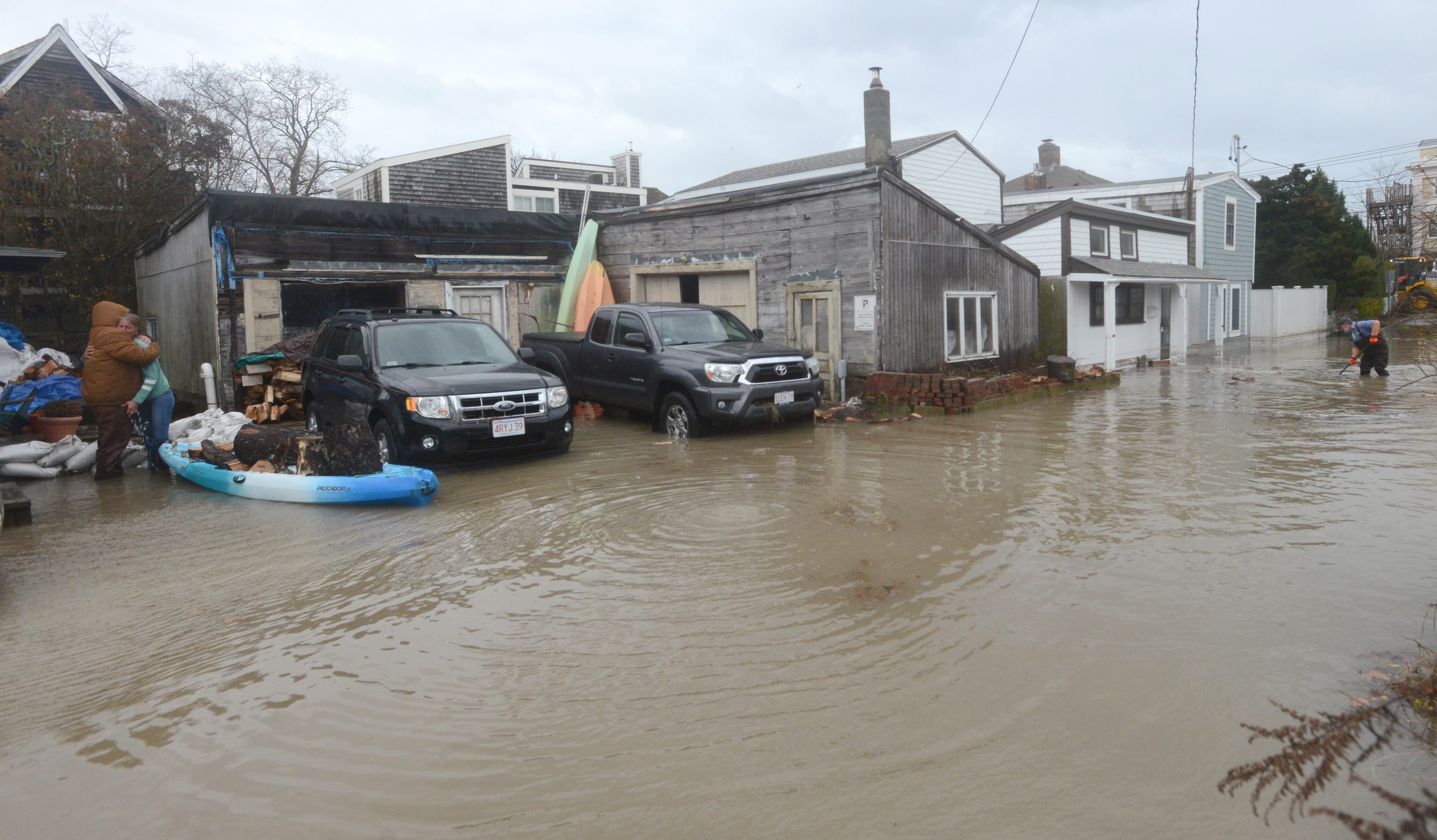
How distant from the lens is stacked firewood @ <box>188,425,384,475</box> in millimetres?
8172

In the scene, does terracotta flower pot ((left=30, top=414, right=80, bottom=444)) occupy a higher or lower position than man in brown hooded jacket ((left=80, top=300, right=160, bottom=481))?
lower

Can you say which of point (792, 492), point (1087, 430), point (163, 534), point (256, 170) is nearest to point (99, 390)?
point (163, 534)

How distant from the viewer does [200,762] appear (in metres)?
3.64

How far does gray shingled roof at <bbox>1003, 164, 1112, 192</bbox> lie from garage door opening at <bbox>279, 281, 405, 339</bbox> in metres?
23.3

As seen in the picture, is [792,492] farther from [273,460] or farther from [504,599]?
[273,460]

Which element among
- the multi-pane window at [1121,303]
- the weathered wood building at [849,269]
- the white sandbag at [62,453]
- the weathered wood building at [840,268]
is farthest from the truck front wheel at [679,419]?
the multi-pane window at [1121,303]

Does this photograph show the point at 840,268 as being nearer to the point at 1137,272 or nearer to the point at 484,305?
the point at 484,305

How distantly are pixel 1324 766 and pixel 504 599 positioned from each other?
4.12 meters

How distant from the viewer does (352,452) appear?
321 inches

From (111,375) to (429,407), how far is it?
332 cm

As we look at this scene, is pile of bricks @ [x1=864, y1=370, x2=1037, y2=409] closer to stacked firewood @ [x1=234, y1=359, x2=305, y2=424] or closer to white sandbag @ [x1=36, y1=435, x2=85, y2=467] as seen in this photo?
stacked firewood @ [x1=234, y1=359, x2=305, y2=424]

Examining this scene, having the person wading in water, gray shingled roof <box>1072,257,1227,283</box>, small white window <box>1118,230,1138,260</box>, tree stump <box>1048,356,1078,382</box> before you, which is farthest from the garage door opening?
the person wading in water

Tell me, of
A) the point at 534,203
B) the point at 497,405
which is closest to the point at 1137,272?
the point at 497,405

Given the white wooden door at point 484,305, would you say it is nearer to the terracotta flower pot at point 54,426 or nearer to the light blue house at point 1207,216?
the terracotta flower pot at point 54,426
